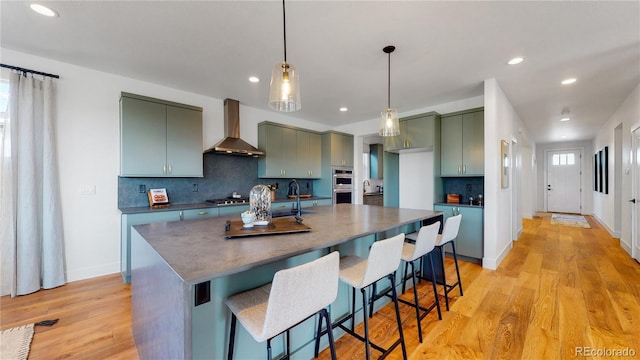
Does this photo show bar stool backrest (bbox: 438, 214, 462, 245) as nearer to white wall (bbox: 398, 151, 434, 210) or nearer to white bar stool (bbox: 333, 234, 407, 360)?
white bar stool (bbox: 333, 234, 407, 360)

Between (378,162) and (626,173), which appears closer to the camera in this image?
(626,173)

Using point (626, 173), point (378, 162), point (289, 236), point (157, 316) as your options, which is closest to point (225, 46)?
point (289, 236)

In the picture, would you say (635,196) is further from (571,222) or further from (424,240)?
(424,240)

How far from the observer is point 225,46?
97.0 inches

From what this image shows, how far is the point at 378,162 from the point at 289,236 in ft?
18.2

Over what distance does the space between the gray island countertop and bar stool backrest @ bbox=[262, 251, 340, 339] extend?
0.18 meters

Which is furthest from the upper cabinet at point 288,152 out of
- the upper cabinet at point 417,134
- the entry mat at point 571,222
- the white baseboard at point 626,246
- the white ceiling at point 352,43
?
the entry mat at point 571,222

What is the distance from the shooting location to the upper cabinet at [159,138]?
3.03m

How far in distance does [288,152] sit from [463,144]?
295cm

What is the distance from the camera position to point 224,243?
1386 millimetres

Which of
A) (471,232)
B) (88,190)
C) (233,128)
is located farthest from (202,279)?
(471,232)

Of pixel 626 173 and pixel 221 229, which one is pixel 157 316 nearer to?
pixel 221 229

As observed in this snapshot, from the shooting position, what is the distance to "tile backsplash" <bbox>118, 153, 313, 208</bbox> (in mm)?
3252

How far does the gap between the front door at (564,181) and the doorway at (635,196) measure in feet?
18.6
